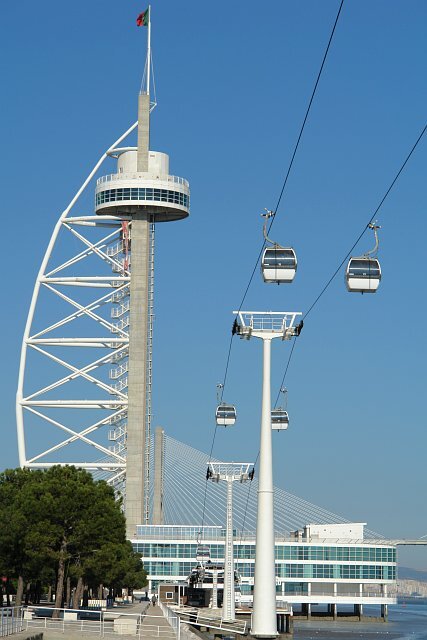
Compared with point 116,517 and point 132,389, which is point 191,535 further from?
point 116,517

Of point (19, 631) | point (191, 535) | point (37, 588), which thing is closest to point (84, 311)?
point (191, 535)

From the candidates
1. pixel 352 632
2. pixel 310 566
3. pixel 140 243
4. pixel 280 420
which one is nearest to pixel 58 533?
pixel 280 420

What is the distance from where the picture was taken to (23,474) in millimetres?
96562

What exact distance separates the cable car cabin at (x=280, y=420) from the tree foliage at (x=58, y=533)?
120 feet

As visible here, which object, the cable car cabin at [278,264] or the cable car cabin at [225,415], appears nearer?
the cable car cabin at [278,264]

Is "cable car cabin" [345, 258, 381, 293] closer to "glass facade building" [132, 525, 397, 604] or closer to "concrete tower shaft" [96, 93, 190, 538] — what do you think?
"concrete tower shaft" [96, 93, 190, 538]

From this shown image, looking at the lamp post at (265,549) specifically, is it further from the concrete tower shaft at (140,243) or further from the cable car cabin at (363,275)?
the concrete tower shaft at (140,243)

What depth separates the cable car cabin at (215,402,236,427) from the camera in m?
58.6

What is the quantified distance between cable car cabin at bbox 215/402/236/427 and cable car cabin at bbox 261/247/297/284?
71.6 ft

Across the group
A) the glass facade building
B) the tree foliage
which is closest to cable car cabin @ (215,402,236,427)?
the tree foliage

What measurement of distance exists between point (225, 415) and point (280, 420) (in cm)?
927

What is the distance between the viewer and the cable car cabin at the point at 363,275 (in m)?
36.2

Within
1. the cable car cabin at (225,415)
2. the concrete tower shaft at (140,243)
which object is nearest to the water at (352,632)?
the concrete tower shaft at (140,243)

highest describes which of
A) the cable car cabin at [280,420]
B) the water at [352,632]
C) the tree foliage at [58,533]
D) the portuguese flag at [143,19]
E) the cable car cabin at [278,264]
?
the portuguese flag at [143,19]
